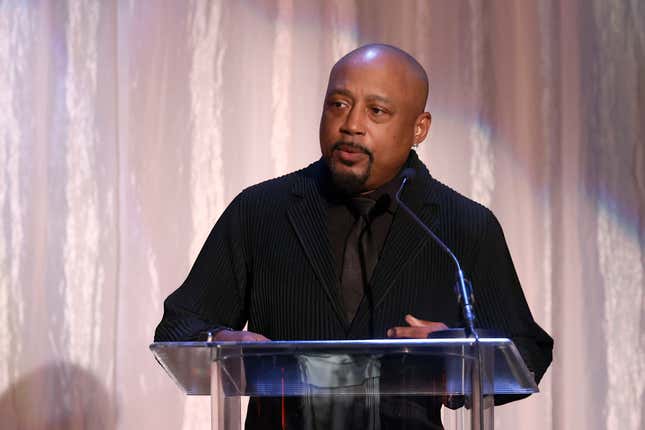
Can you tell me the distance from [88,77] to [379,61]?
1.33 meters

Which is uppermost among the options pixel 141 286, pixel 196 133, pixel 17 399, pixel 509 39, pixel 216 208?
pixel 509 39

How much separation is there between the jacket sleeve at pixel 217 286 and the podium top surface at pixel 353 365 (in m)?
0.63

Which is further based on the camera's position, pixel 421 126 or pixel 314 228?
pixel 421 126

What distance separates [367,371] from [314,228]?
2.57 ft

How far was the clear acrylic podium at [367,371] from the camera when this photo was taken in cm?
157

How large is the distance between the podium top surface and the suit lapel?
1.91ft

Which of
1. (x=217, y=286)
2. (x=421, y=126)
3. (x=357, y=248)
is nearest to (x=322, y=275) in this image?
(x=357, y=248)

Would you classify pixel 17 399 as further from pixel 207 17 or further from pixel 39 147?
pixel 207 17

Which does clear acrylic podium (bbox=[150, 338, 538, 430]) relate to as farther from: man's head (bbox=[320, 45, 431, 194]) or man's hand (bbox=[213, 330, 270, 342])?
man's head (bbox=[320, 45, 431, 194])

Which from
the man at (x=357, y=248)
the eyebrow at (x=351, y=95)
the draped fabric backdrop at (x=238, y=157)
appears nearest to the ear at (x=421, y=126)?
the man at (x=357, y=248)

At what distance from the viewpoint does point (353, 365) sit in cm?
158

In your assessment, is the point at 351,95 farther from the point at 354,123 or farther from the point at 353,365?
Result: the point at 353,365

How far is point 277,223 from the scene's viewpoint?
240 centimetres

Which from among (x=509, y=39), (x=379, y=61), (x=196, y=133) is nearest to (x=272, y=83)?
(x=196, y=133)
